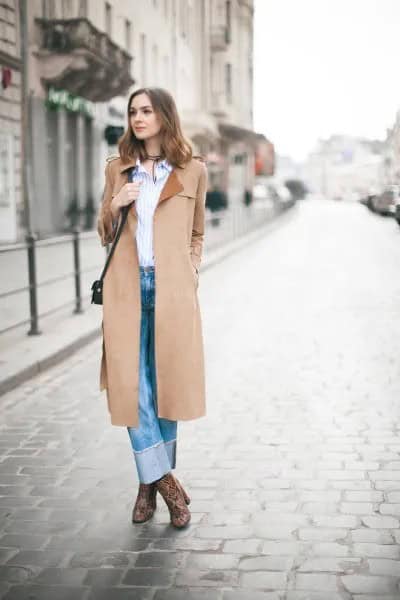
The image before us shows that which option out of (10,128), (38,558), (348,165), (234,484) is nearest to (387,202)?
(10,128)

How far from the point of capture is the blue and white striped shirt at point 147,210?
3924 millimetres

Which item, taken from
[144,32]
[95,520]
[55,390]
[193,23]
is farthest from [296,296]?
[193,23]

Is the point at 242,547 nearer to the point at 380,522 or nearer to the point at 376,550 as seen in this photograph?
A: the point at 376,550

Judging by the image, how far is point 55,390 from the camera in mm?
7137

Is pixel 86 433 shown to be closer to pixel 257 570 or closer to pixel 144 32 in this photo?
pixel 257 570

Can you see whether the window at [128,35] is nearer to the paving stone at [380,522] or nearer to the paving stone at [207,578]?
the paving stone at [380,522]

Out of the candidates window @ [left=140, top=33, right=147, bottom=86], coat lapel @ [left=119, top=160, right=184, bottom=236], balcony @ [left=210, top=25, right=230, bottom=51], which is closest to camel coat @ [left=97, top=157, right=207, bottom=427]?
coat lapel @ [left=119, top=160, right=184, bottom=236]

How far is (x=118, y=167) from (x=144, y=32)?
3031 cm

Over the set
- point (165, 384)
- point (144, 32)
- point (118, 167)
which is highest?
point (144, 32)

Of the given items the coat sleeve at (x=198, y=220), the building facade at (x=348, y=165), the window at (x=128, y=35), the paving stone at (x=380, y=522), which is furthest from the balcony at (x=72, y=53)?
the building facade at (x=348, y=165)

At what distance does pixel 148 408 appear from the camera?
157 inches

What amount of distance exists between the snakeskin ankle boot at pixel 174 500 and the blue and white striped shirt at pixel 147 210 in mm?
1006

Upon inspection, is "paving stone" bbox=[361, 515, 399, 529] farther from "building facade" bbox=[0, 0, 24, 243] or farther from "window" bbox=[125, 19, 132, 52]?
"window" bbox=[125, 19, 132, 52]

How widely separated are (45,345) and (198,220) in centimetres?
471
